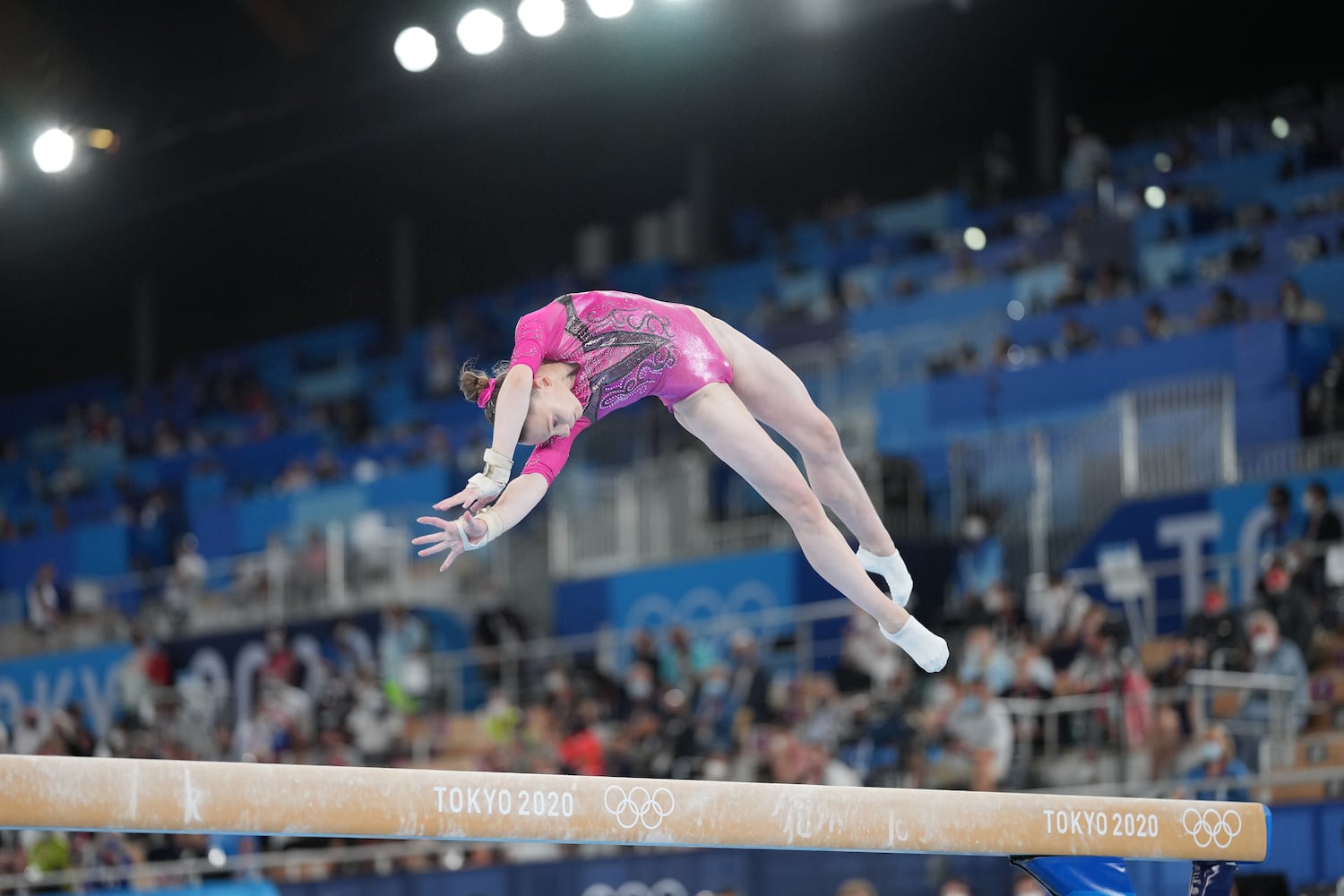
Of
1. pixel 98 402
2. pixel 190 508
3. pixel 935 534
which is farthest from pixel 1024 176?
pixel 98 402

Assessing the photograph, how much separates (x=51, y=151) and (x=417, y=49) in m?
3.46

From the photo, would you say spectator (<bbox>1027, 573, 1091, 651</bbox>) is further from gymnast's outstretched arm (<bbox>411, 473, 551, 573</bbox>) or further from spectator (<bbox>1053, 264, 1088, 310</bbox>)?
gymnast's outstretched arm (<bbox>411, 473, 551, 573</bbox>)

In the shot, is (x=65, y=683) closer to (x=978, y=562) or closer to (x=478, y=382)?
(x=978, y=562)

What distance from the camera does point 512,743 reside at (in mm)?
12891

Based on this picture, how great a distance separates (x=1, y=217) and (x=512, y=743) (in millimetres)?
7657

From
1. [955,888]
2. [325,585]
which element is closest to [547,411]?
[955,888]

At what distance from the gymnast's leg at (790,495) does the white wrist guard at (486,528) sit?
731mm

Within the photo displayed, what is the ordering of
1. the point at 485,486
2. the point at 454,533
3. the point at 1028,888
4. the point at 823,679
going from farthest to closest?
1. the point at 823,679
2. the point at 1028,888
3. the point at 485,486
4. the point at 454,533

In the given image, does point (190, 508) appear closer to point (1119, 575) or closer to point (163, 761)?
point (1119, 575)

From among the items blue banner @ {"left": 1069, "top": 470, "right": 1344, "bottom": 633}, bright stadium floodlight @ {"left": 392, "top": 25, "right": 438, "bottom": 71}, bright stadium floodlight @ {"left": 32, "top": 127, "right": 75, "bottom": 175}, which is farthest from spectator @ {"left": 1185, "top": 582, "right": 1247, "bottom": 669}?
bright stadium floodlight @ {"left": 32, "top": 127, "right": 75, "bottom": 175}

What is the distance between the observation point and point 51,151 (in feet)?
46.0

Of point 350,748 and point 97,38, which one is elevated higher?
point 97,38

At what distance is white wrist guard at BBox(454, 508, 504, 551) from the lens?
188 inches

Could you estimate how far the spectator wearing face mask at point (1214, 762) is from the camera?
883 centimetres
